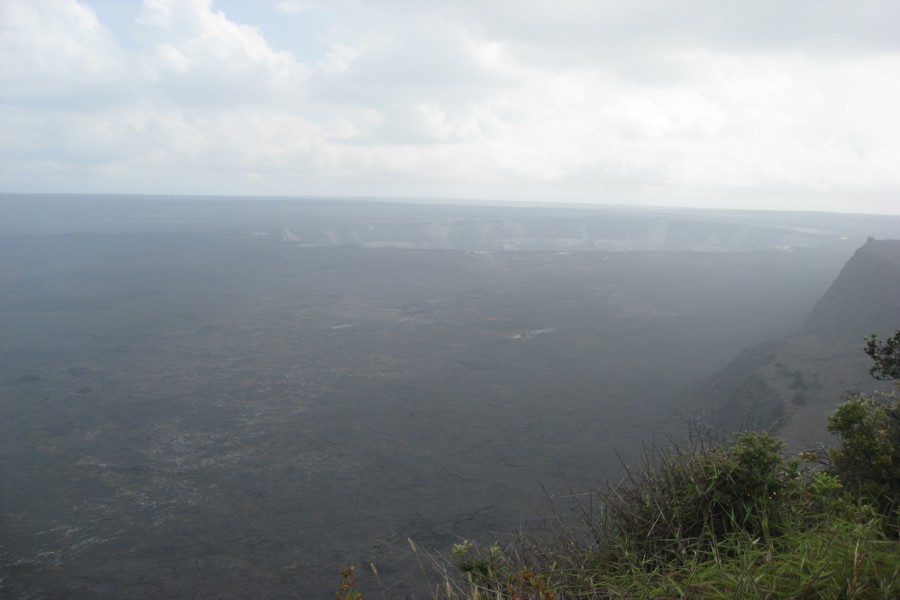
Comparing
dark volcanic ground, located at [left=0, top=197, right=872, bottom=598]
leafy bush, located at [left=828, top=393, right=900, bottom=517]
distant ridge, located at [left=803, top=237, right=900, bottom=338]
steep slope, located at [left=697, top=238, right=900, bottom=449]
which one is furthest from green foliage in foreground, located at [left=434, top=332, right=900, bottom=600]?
distant ridge, located at [left=803, top=237, right=900, bottom=338]

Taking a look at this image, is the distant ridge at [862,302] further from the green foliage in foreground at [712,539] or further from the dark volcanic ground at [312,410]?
the green foliage in foreground at [712,539]

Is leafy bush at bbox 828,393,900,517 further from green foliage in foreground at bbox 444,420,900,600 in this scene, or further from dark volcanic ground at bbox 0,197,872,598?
dark volcanic ground at bbox 0,197,872,598

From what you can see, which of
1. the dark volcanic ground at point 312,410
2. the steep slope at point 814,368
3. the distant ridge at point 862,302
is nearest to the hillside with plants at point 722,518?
Result: the dark volcanic ground at point 312,410

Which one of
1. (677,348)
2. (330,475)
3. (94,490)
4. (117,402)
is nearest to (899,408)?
(330,475)

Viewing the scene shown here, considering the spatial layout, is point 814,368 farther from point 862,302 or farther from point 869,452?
point 869,452

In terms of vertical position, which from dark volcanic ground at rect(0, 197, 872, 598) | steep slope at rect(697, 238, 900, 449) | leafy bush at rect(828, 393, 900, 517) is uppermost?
leafy bush at rect(828, 393, 900, 517)
